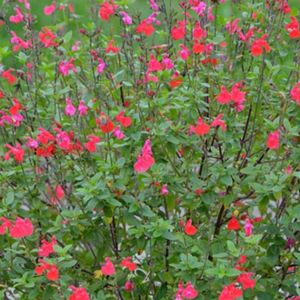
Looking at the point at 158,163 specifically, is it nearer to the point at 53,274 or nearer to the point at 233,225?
the point at 233,225

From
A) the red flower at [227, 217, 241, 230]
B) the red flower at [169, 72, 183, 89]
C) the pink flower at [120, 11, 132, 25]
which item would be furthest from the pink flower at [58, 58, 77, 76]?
the red flower at [227, 217, 241, 230]

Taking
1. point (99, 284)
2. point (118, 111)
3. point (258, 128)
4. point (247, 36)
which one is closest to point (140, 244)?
point (99, 284)

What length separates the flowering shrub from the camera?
292 cm

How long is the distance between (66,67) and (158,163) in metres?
0.55

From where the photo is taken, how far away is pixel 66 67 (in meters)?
3.28

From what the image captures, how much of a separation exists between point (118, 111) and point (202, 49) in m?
0.38

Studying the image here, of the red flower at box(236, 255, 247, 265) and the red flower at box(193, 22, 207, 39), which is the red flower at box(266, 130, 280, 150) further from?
the red flower at box(193, 22, 207, 39)

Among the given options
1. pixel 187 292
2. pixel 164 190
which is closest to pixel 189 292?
pixel 187 292

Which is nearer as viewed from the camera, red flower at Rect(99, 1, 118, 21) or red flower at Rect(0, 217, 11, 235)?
red flower at Rect(0, 217, 11, 235)

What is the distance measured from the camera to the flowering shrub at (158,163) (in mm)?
2916

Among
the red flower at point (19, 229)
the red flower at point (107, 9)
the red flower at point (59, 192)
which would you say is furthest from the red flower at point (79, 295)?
the red flower at point (107, 9)

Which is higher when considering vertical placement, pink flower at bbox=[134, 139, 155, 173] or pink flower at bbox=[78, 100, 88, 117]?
pink flower at bbox=[78, 100, 88, 117]

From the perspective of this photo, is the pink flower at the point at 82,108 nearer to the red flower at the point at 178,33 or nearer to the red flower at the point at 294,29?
the red flower at the point at 178,33

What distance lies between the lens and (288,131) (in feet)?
9.87
